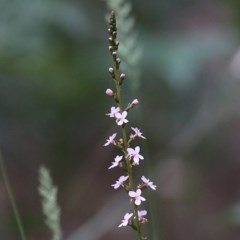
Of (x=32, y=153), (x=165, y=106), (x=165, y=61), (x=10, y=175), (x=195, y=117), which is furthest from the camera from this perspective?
(x=10, y=175)

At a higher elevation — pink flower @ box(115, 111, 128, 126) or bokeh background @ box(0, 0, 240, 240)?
bokeh background @ box(0, 0, 240, 240)

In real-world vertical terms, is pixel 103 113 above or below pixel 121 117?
above

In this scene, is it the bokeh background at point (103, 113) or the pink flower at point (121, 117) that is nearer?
the pink flower at point (121, 117)

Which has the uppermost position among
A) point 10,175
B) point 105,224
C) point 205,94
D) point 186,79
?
point 10,175

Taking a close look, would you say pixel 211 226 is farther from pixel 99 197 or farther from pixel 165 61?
pixel 165 61

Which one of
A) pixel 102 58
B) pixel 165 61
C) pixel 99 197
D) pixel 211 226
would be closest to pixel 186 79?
pixel 165 61

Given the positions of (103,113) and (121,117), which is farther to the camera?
(103,113)

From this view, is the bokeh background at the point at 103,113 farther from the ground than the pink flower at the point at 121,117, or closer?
farther from the ground

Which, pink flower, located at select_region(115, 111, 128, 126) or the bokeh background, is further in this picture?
the bokeh background
